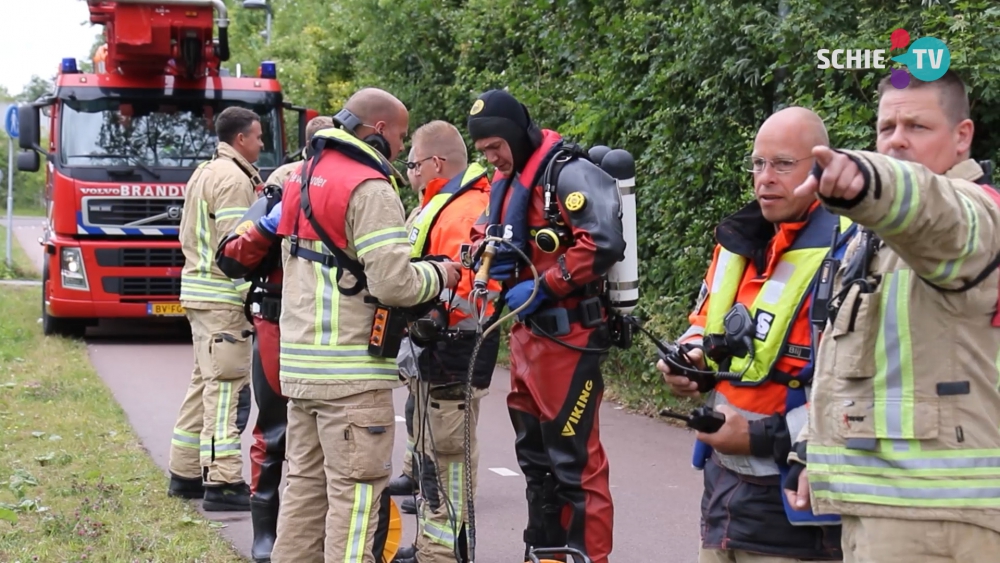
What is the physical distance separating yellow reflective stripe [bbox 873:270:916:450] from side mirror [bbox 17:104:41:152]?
12572mm

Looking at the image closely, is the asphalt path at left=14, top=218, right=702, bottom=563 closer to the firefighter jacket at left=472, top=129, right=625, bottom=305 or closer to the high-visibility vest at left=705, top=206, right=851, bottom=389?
the firefighter jacket at left=472, top=129, right=625, bottom=305

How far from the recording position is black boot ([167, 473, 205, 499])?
7344 millimetres

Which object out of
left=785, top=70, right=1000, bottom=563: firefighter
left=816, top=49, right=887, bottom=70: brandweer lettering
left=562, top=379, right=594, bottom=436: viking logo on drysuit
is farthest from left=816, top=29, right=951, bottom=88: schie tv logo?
left=785, top=70, right=1000, bottom=563: firefighter

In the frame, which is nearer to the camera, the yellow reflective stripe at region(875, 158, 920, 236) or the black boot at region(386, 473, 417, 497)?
the yellow reflective stripe at region(875, 158, 920, 236)

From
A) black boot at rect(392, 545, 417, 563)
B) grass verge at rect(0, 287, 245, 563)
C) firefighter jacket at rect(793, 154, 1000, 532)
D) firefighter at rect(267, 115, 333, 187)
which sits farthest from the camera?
firefighter at rect(267, 115, 333, 187)

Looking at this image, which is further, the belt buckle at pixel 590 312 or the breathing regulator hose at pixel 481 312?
the belt buckle at pixel 590 312

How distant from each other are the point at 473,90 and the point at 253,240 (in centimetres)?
792

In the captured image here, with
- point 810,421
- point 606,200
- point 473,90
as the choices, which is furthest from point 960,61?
point 473,90

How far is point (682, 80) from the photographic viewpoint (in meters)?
9.16

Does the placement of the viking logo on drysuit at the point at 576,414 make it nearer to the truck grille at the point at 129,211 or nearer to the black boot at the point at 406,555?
the black boot at the point at 406,555

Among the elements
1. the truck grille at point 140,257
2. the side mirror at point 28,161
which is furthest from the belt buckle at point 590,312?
the side mirror at point 28,161

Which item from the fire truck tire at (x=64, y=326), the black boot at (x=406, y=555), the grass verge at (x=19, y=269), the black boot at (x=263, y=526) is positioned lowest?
the grass verge at (x=19, y=269)

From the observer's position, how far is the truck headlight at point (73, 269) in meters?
14.0

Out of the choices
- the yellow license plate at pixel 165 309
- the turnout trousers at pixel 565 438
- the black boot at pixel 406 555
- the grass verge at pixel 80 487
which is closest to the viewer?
the turnout trousers at pixel 565 438
